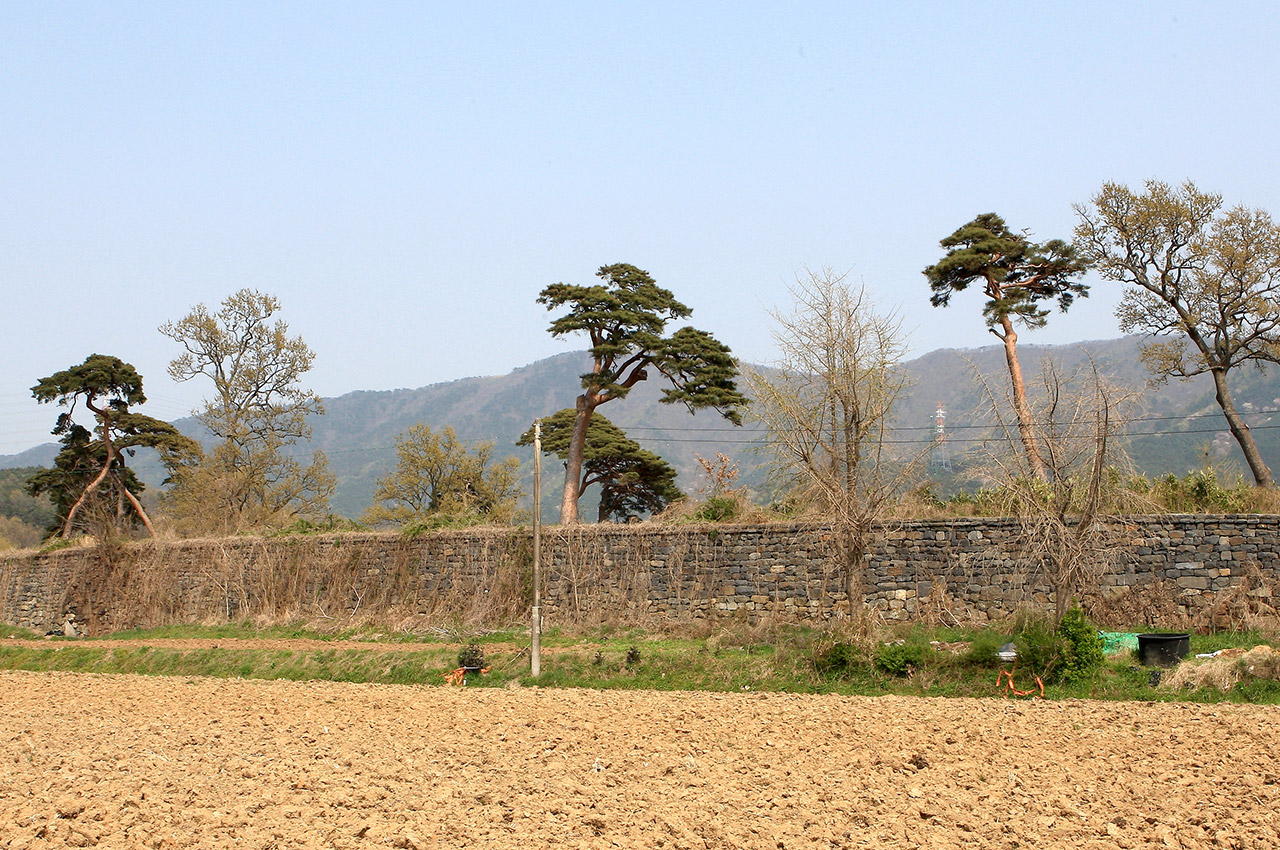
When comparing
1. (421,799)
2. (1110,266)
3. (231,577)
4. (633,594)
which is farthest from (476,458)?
(421,799)

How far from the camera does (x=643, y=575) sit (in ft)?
75.8

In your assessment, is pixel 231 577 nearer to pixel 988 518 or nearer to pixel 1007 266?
pixel 988 518

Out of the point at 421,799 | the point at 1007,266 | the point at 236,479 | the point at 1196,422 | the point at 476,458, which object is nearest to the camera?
the point at 421,799

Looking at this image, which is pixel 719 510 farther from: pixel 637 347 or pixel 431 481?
pixel 431 481

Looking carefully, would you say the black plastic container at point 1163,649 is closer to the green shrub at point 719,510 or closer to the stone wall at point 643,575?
the stone wall at point 643,575

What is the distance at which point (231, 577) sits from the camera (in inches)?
1166

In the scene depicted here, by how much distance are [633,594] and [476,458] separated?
23843mm

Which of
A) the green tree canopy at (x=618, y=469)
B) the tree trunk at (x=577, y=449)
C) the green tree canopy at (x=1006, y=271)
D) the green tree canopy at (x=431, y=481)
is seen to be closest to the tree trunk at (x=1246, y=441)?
the green tree canopy at (x=1006, y=271)

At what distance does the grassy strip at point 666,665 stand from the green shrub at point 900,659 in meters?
0.05

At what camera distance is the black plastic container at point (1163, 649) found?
49.0ft

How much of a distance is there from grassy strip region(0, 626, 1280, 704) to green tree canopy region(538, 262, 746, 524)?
959 centimetres

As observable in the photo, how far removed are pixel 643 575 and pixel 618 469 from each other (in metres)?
13.5

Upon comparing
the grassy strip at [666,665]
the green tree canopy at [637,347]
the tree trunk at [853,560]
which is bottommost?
the grassy strip at [666,665]

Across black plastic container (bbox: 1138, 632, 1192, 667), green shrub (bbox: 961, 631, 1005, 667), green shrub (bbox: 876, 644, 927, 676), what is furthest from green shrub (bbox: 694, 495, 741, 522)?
black plastic container (bbox: 1138, 632, 1192, 667)
